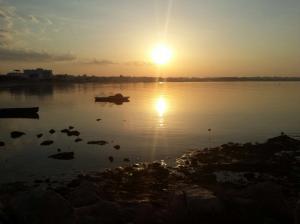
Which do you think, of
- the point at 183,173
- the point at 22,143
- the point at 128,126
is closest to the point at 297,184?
the point at 183,173

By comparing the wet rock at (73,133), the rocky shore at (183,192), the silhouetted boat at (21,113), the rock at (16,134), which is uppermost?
the rocky shore at (183,192)

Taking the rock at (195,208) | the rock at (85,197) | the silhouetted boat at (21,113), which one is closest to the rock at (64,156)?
the rock at (85,197)

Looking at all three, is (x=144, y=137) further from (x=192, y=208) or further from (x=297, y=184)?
(x=192, y=208)

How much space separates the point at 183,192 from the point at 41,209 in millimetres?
5027

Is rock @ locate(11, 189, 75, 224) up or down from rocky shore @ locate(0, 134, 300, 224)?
up

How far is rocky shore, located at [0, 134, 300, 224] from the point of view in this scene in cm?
1298

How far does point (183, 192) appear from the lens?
1466 cm

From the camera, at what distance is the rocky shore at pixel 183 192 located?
12977 mm

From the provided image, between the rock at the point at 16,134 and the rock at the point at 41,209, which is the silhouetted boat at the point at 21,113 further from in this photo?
the rock at the point at 41,209

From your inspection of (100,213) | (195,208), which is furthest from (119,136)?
(195,208)

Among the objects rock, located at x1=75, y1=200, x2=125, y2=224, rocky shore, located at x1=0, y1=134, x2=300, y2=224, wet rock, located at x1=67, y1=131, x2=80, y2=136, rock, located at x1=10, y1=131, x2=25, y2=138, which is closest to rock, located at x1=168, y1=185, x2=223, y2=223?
rocky shore, located at x1=0, y1=134, x2=300, y2=224

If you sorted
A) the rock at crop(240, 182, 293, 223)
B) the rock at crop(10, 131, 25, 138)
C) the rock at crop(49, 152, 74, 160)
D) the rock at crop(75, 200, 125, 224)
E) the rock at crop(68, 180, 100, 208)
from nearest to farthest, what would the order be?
the rock at crop(75, 200, 125, 224)
the rock at crop(240, 182, 293, 223)
the rock at crop(68, 180, 100, 208)
the rock at crop(49, 152, 74, 160)
the rock at crop(10, 131, 25, 138)

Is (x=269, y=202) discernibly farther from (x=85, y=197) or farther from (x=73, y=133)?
(x=73, y=133)

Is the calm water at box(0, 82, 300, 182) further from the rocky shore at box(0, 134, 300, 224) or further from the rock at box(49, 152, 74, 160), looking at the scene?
the rocky shore at box(0, 134, 300, 224)
